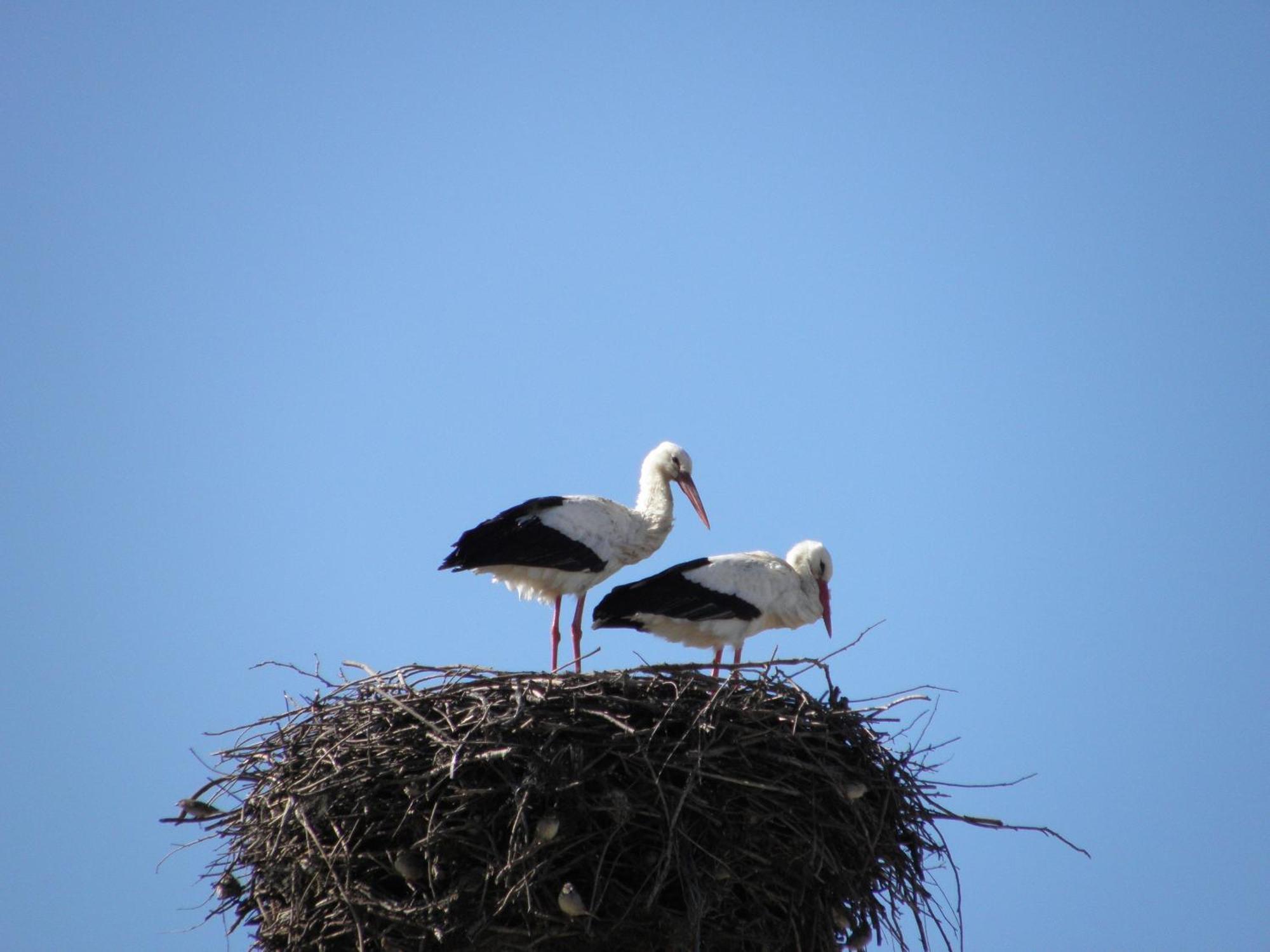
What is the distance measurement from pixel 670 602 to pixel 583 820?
3140mm

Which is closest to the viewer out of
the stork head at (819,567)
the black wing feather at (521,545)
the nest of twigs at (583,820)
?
the nest of twigs at (583,820)

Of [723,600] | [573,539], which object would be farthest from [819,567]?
[573,539]

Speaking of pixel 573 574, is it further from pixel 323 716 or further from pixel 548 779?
pixel 548 779

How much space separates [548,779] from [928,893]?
178 centimetres

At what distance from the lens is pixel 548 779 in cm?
596

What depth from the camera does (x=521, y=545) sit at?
911 cm

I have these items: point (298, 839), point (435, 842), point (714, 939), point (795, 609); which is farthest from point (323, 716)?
point (795, 609)

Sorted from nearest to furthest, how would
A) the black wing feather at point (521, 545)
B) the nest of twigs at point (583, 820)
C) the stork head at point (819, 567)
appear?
the nest of twigs at point (583, 820)
the black wing feather at point (521, 545)
the stork head at point (819, 567)

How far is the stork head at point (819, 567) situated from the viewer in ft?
32.1

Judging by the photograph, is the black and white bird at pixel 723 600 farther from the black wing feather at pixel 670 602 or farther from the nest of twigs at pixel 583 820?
the nest of twigs at pixel 583 820

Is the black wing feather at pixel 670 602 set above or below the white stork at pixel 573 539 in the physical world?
below

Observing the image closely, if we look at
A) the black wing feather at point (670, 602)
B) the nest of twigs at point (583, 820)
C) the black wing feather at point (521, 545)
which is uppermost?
the black wing feather at point (521, 545)

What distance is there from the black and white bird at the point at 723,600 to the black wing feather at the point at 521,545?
348 mm

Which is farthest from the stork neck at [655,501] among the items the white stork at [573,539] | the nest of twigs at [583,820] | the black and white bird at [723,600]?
the nest of twigs at [583,820]
